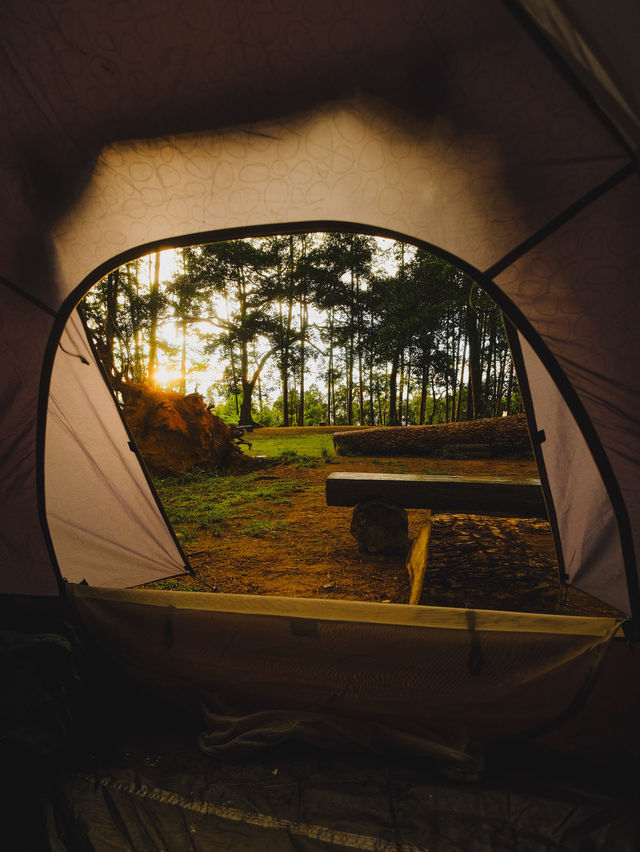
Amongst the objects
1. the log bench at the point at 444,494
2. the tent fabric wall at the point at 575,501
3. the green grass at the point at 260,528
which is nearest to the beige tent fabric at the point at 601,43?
the tent fabric wall at the point at 575,501

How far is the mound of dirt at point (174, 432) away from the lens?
727 cm

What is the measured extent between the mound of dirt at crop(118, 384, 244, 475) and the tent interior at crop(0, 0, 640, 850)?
566 centimetres

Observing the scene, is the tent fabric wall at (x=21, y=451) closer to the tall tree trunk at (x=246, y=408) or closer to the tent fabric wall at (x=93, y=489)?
the tent fabric wall at (x=93, y=489)

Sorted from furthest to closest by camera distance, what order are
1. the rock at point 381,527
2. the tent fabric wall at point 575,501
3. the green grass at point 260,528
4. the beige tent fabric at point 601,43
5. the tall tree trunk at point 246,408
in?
the tall tree trunk at point 246,408
the green grass at point 260,528
the rock at point 381,527
the tent fabric wall at point 575,501
the beige tent fabric at point 601,43

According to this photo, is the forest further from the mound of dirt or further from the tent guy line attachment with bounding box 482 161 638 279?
the tent guy line attachment with bounding box 482 161 638 279

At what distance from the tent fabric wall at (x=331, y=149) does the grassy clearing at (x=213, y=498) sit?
11.4ft

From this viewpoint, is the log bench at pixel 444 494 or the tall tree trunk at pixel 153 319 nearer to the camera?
the log bench at pixel 444 494

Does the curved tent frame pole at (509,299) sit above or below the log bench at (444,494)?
above

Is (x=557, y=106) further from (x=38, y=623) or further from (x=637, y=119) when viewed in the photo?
(x=38, y=623)

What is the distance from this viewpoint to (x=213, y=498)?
19.6ft

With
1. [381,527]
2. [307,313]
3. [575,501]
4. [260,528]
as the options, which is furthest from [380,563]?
[307,313]

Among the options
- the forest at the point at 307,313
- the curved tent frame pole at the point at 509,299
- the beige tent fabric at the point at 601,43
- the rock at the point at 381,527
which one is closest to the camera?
the beige tent fabric at the point at 601,43

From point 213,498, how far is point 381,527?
3.25m

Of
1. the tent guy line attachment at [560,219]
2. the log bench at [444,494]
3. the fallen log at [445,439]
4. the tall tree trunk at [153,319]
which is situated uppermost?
the tall tree trunk at [153,319]
